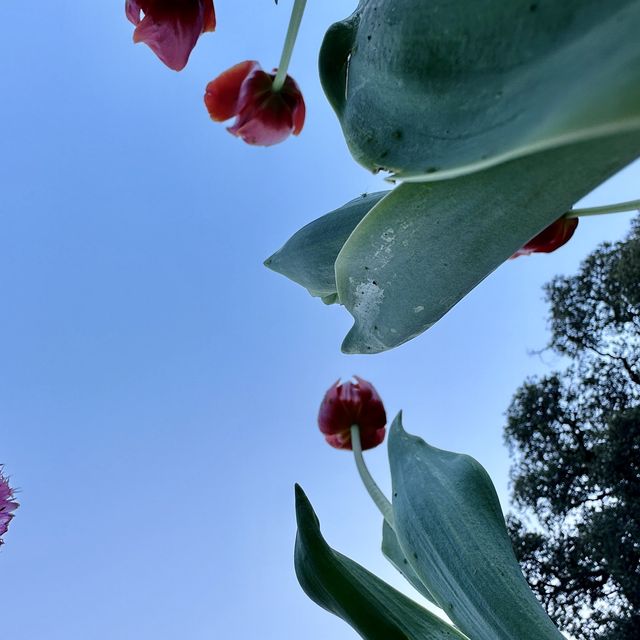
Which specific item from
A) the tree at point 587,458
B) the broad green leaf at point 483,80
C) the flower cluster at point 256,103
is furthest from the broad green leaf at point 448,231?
the tree at point 587,458

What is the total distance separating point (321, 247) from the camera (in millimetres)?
345

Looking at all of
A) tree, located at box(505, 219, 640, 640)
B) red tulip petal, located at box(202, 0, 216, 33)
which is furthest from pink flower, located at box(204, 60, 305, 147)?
tree, located at box(505, 219, 640, 640)

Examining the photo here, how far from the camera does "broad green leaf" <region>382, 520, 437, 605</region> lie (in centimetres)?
39

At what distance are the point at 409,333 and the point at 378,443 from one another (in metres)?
0.34

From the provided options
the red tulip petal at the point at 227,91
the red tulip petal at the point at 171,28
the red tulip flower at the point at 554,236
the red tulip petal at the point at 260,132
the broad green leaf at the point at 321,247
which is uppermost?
the red tulip petal at the point at 227,91

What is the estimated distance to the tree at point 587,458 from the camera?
379cm

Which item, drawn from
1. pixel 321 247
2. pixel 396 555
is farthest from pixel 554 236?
pixel 396 555

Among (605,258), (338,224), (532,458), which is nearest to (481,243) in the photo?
(338,224)

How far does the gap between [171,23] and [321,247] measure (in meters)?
0.14

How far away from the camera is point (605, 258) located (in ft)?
15.3

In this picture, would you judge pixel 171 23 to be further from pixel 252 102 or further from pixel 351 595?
pixel 351 595

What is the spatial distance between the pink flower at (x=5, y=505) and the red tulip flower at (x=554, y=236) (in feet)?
1.45

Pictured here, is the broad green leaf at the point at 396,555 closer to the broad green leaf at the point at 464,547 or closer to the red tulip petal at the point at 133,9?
the broad green leaf at the point at 464,547

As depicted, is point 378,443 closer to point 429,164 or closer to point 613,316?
point 429,164
